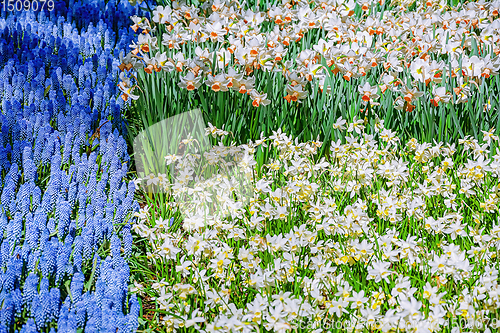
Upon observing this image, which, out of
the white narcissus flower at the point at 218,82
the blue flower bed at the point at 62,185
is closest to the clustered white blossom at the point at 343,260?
the blue flower bed at the point at 62,185

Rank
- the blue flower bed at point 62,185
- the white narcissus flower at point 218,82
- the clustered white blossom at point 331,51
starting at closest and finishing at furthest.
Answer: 1. the blue flower bed at point 62,185
2. the white narcissus flower at point 218,82
3. the clustered white blossom at point 331,51

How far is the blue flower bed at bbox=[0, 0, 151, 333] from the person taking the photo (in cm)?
169

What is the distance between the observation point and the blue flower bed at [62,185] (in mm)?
1692

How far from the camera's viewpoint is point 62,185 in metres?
2.34

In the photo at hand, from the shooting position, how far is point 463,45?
3.59m

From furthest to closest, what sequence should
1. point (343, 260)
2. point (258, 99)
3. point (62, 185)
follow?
point (258, 99) < point (62, 185) < point (343, 260)

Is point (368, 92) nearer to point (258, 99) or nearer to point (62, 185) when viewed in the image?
point (258, 99)

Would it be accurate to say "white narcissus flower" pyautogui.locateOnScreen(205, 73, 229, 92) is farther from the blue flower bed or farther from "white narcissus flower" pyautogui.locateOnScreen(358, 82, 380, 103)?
"white narcissus flower" pyautogui.locateOnScreen(358, 82, 380, 103)

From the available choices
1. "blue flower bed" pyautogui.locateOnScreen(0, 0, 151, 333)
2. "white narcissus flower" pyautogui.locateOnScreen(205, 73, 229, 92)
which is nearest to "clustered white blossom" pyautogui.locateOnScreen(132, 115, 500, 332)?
"blue flower bed" pyautogui.locateOnScreen(0, 0, 151, 333)

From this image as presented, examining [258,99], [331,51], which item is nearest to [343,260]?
[258,99]

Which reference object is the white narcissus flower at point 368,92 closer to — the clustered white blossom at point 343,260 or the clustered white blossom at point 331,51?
the clustered white blossom at point 331,51

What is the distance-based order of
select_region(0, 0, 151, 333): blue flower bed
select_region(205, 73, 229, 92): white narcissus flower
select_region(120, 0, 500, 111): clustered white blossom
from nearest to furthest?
select_region(0, 0, 151, 333): blue flower bed → select_region(205, 73, 229, 92): white narcissus flower → select_region(120, 0, 500, 111): clustered white blossom

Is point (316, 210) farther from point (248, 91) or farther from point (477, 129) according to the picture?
point (477, 129)

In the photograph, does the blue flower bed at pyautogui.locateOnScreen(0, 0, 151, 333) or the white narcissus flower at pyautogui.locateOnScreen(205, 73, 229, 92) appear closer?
the blue flower bed at pyautogui.locateOnScreen(0, 0, 151, 333)
